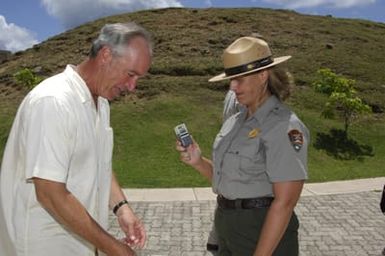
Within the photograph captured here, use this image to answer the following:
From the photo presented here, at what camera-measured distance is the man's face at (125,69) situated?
2543 mm

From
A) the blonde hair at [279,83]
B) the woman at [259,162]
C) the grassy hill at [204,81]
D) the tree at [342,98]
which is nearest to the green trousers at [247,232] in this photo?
the woman at [259,162]

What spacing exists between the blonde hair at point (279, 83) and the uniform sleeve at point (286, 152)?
27cm

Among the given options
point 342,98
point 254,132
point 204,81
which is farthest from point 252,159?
point 204,81

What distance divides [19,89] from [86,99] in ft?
64.1

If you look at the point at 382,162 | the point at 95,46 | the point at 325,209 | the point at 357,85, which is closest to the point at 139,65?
the point at 95,46

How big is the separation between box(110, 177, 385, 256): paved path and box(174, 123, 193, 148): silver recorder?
3.28 meters

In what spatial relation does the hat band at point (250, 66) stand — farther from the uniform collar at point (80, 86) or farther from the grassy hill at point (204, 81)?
the grassy hill at point (204, 81)

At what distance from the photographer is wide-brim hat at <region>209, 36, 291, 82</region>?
3.07 m

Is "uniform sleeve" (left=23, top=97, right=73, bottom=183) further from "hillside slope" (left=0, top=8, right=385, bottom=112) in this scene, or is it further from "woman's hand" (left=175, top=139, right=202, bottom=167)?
"hillside slope" (left=0, top=8, right=385, bottom=112)

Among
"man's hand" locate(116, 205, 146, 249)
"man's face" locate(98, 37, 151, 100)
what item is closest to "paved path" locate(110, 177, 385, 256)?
"man's hand" locate(116, 205, 146, 249)

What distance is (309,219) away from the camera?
26.8ft

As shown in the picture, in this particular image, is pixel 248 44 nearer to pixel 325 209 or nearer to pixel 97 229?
pixel 97 229

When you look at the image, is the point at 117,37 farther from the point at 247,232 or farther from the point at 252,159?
the point at 247,232

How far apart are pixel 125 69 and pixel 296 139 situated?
0.94m
